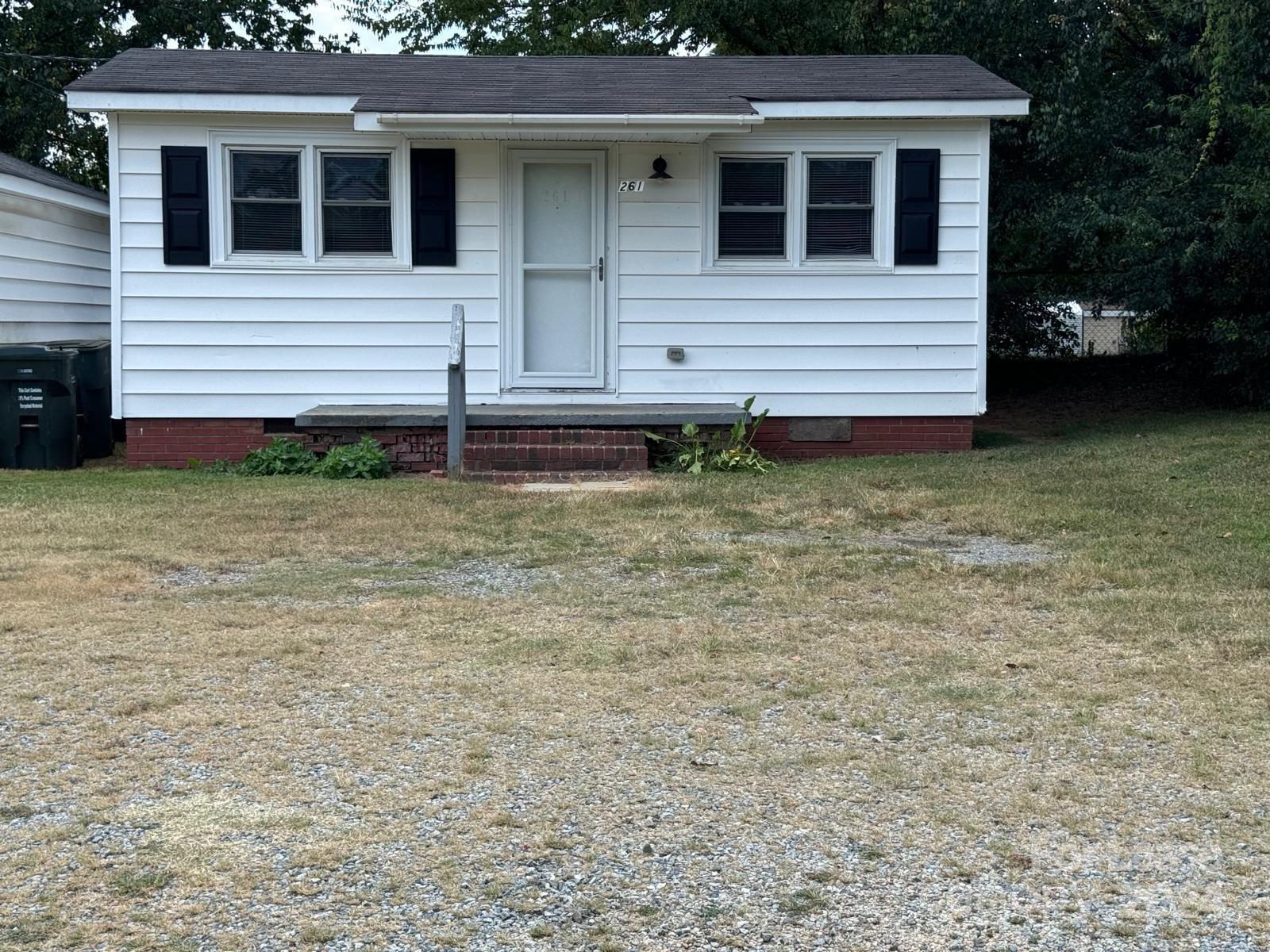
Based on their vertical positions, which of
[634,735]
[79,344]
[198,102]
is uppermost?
[198,102]

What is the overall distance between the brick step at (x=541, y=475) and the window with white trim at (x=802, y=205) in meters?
2.28

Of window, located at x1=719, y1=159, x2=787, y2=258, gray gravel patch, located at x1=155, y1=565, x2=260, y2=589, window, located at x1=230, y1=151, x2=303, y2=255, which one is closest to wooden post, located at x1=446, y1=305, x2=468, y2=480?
window, located at x1=230, y1=151, x2=303, y2=255

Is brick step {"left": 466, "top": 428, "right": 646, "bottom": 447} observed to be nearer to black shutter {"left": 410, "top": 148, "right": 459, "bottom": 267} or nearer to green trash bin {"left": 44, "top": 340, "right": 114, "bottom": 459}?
black shutter {"left": 410, "top": 148, "right": 459, "bottom": 267}

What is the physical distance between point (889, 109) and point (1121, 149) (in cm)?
441

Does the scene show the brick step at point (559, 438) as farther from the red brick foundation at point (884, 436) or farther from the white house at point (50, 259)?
the white house at point (50, 259)

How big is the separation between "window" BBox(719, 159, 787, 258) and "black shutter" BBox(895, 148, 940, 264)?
93cm

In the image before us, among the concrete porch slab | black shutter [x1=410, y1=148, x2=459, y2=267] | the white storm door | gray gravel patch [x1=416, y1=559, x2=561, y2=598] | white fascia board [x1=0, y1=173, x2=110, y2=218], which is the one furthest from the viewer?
white fascia board [x1=0, y1=173, x2=110, y2=218]

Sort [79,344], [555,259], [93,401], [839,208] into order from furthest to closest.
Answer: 1. [79,344]
2. [93,401]
3. [555,259]
4. [839,208]

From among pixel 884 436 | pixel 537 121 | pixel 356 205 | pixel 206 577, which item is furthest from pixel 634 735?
pixel 356 205

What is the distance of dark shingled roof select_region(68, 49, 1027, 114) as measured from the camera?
35.7 ft

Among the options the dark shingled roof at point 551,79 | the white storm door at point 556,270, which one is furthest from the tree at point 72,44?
the white storm door at point 556,270

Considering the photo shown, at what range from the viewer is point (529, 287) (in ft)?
38.5

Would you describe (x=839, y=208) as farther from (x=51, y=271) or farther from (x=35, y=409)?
(x=51, y=271)

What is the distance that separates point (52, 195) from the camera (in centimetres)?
1332
